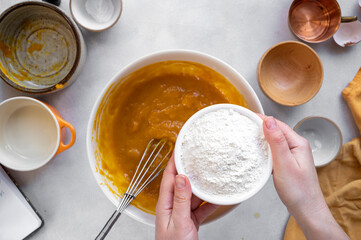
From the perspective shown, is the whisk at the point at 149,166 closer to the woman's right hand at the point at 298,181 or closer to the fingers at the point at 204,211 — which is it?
the fingers at the point at 204,211

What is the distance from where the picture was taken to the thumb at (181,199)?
849 millimetres

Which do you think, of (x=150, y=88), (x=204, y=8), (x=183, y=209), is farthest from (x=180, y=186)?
(x=204, y=8)

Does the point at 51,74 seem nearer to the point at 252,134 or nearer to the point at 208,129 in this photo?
the point at 208,129

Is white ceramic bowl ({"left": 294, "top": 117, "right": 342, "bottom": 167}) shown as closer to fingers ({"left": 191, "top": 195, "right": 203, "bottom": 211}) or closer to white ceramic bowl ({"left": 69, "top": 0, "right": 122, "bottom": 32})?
fingers ({"left": 191, "top": 195, "right": 203, "bottom": 211})

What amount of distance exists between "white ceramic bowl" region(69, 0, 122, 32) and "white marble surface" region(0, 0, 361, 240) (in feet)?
0.16

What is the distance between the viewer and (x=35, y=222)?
1.21m

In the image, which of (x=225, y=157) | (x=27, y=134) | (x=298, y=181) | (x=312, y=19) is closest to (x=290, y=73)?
(x=312, y=19)

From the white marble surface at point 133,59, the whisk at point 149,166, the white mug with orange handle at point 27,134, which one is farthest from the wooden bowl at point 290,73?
the white mug with orange handle at point 27,134

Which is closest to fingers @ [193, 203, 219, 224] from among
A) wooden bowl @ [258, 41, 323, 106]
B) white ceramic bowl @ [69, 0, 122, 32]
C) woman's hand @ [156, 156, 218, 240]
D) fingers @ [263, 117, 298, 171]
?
woman's hand @ [156, 156, 218, 240]

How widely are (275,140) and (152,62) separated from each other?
518 millimetres

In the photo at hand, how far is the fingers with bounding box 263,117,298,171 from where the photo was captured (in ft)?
2.80

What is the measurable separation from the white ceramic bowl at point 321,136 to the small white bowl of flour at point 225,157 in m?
0.42

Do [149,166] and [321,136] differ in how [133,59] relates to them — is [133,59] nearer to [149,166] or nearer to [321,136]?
[149,166]

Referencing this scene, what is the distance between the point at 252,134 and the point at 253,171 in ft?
0.34
